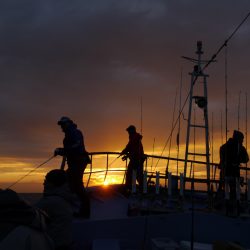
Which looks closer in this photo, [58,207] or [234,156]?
[58,207]

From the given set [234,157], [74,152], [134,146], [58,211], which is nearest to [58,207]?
[58,211]

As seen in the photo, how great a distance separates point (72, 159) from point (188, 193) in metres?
6.29

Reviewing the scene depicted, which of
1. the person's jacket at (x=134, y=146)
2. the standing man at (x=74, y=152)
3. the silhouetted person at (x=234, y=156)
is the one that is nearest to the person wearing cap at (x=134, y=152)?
the person's jacket at (x=134, y=146)

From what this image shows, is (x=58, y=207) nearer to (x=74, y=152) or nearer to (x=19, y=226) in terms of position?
(x=19, y=226)

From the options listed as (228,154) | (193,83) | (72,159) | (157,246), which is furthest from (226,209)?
(193,83)

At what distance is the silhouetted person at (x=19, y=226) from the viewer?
146 inches

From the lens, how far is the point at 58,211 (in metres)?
6.58

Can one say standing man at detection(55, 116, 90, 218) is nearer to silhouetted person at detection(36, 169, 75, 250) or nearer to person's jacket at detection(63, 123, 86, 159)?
person's jacket at detection(63, 123, 86, 159)

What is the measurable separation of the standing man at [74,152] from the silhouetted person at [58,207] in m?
3.89

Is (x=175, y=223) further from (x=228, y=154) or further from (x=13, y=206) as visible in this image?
(x=13, y=206)

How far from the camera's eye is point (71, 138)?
35.3ft

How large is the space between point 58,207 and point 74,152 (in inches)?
167

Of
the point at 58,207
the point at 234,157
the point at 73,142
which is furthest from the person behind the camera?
the point at 234,157

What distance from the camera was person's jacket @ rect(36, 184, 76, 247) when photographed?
6535 millimetres
